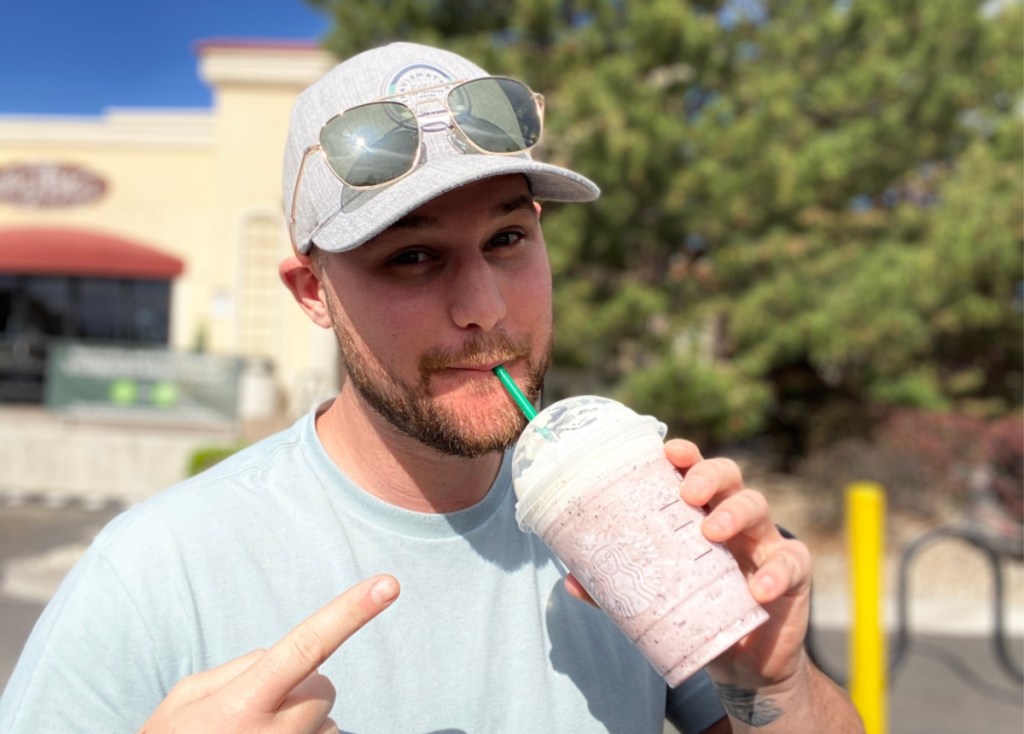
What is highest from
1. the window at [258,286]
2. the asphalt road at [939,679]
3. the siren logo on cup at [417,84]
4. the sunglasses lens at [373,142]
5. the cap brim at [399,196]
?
the window at [258,286]

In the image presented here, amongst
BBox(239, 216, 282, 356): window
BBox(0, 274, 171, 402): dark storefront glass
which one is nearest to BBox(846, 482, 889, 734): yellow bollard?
BBox(239, 216, 282, 356): window

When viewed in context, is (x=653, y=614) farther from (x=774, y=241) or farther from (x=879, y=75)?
(x=879, y=75)

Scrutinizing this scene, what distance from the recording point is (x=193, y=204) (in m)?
18.0

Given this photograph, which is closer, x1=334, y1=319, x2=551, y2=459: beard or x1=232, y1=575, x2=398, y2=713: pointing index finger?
x1=232, y1=575, x2=398, y2=713: pointing index finger

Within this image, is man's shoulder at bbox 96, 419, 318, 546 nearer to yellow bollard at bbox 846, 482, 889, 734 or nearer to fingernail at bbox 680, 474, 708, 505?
fingernail at bbox 680, 474, 708, 505

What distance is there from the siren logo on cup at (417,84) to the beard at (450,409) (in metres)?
0.36

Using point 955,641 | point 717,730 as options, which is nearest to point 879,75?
point 955,641

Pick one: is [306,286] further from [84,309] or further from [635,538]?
[84,309]

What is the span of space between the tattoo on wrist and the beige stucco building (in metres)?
14.8

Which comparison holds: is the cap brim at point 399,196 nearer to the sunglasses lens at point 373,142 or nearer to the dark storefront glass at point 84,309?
the sunglasses lens at point 373,142

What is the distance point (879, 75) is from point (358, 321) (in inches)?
415

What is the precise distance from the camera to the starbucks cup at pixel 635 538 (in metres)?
1.25

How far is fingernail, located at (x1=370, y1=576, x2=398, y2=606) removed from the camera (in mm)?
1118

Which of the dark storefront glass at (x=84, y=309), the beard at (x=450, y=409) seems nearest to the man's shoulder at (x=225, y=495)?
the beard at (x=450, y=409)
